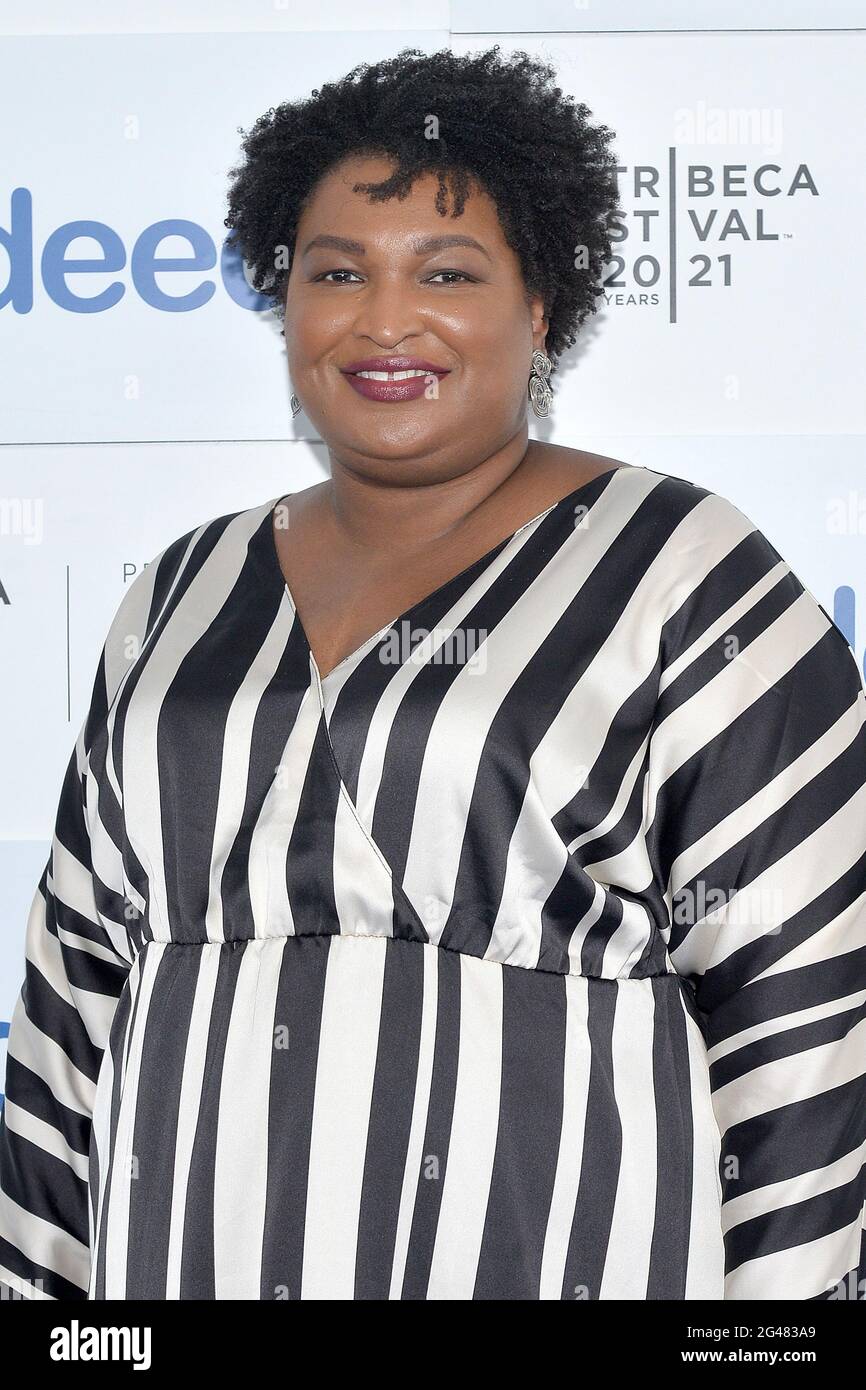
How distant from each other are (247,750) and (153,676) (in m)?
0.14

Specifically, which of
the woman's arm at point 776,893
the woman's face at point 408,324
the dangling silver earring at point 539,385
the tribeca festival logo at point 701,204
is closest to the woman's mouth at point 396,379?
the woman's face at point 408,324

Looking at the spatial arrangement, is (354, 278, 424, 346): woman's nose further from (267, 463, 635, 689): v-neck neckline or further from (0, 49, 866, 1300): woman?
(267, 463, 635, 689): v-neck neckline

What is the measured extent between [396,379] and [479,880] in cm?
44

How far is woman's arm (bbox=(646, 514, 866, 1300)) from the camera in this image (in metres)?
1.15

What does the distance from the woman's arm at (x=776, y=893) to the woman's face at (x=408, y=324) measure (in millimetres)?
267

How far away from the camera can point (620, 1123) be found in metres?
1.16

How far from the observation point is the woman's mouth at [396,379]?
1247 millimetres

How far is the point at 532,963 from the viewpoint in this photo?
1.16 meters

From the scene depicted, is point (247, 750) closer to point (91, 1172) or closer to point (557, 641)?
point (557, 641)

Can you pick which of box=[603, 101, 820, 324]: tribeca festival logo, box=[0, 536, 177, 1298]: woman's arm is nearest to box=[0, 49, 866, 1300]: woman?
box=[0, 536, 177, 1298]: woman's arm

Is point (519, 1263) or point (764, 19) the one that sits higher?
point (764, 19)

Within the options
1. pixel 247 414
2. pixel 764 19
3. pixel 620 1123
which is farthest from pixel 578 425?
pixel 620 1123

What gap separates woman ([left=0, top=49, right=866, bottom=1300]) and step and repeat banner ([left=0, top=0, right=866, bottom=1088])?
459 mm

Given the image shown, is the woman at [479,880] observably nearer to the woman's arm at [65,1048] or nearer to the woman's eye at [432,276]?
the woman's eye at [432,276]
